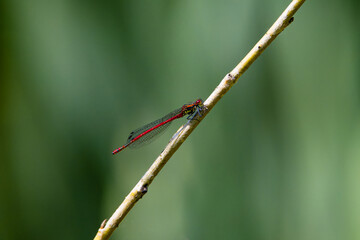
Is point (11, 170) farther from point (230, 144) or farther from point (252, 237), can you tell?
point (252, 237)

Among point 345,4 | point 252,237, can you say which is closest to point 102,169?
point 252,237

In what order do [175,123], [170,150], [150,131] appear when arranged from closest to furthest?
1. [170,150]
2. [150,131]
3. [175,123]

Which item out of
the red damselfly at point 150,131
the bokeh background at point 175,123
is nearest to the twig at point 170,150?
the red damselfly at point 150,131

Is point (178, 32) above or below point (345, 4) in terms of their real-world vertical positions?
below

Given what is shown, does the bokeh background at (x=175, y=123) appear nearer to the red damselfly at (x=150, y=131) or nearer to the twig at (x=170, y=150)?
the red damselfly at (x=150, y=131)

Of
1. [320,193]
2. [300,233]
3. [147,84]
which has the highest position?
[147,84]

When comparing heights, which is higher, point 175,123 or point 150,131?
point 175,123

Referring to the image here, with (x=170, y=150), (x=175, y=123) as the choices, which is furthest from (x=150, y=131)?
(x=170, y=150)

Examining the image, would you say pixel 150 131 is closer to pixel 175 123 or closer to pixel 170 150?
pixel 175 123
